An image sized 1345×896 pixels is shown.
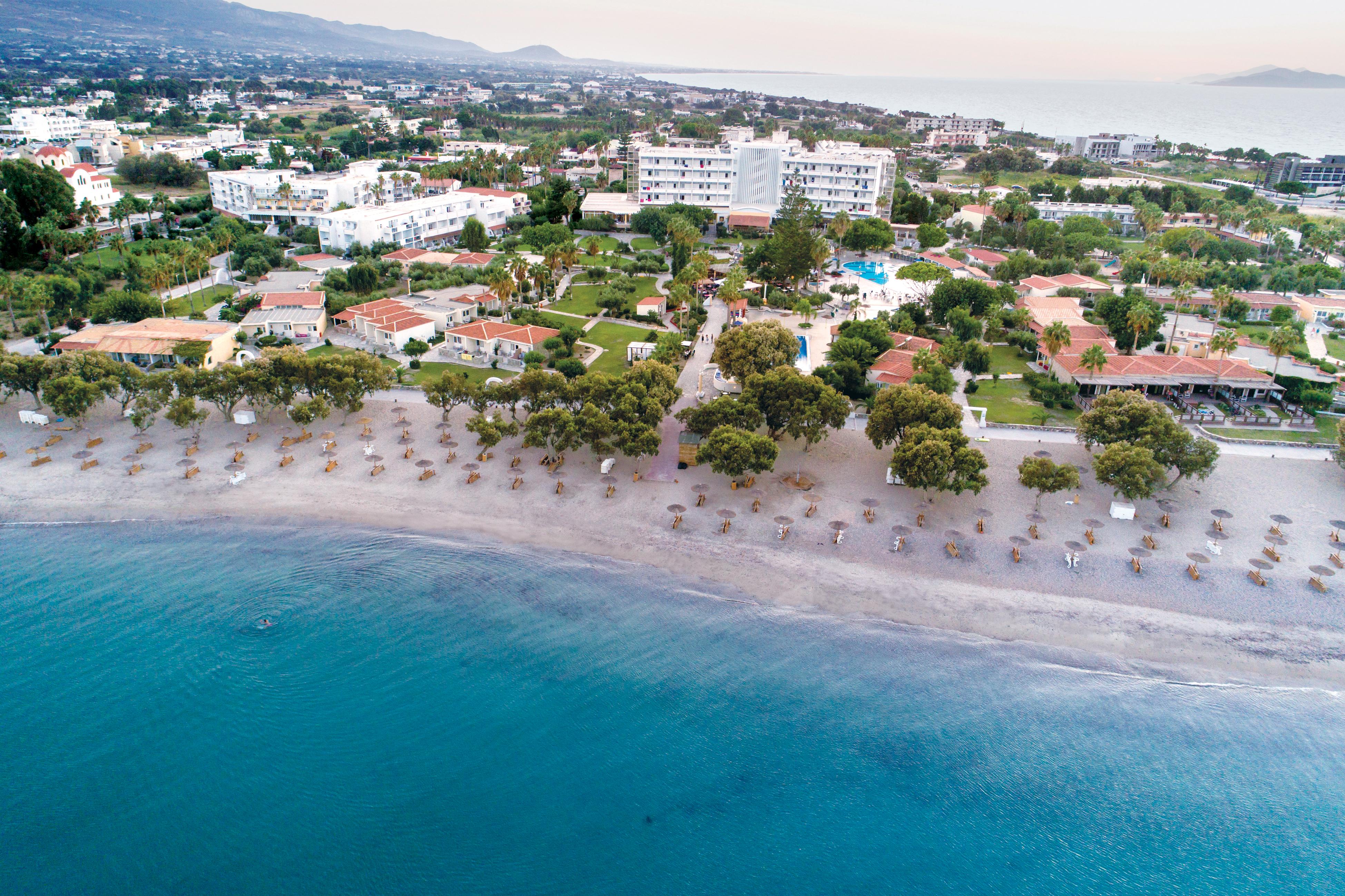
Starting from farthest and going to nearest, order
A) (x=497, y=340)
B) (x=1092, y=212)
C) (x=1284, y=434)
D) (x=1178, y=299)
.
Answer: (x=1092, y=212) → (x=1178, y=299) → (x=497, y=340) → (x=1284, y=434)

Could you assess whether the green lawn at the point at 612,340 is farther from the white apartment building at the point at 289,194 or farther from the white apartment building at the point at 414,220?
the white apartment building at the point at 289,194

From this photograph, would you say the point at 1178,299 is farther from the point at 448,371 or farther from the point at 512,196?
the point at 512,196

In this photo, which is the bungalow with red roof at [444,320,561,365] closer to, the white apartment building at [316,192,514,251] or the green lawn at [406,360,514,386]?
the green lawn at [406,360,514,386]

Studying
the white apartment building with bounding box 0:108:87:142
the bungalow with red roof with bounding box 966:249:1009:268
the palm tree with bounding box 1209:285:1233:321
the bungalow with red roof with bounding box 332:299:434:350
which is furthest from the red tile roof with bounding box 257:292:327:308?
the white apartment building with bounding box 0:108:87:142

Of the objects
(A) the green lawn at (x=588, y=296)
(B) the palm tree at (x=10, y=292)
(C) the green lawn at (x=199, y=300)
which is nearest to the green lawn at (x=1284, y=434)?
(A) the green lawn at (x=588, y=296)

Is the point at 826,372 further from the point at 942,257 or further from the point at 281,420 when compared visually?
the point at 942,257

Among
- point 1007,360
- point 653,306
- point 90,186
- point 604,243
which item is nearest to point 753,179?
point 604,243
